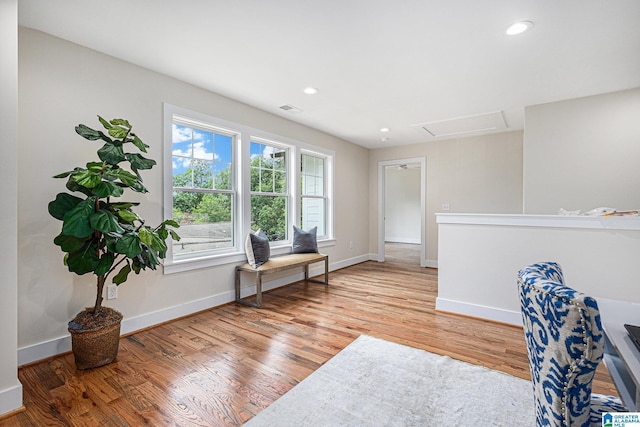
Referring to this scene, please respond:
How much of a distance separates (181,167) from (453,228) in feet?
10.3

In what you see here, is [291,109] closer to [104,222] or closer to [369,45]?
[369,45]

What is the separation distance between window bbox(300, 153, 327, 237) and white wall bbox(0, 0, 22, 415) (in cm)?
348

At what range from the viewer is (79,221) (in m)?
1.90

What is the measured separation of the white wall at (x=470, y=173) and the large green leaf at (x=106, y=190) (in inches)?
212

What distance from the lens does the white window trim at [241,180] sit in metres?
3.03

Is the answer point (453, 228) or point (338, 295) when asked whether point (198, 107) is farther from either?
point (453, 228)

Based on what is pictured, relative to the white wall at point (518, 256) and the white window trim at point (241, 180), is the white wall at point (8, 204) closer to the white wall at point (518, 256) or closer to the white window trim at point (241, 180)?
the white window trim at point (241, 180)

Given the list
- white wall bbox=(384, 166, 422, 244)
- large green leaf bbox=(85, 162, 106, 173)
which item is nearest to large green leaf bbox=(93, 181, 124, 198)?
large green leaf bbox=(85, 162, 106, 173)

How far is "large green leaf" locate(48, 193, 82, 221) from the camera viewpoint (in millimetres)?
1996

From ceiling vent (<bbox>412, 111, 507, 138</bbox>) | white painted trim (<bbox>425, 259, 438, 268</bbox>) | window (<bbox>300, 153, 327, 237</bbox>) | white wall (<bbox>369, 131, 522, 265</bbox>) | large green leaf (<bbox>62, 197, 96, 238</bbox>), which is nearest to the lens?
large green leaf (<bbox>62, 197, 96, 238</bbox>)

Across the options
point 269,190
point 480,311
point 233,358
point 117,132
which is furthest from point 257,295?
point 480,311

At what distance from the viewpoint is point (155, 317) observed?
Answer: 292cm

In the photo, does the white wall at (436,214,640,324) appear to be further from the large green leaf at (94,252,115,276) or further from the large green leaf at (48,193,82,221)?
the large green leaf at (48,193,82,221)

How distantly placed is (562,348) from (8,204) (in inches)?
105
